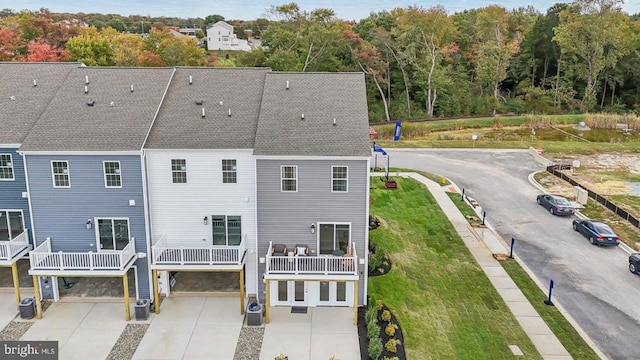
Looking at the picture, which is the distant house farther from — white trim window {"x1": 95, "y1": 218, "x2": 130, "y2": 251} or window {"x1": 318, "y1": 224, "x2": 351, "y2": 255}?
window {"x1": 318, "y1": 224, "x2": 351, "y2": 255}

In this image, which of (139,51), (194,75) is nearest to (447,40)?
(139,51)

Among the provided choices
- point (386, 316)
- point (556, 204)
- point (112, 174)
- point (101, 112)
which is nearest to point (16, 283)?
point (112, 174)

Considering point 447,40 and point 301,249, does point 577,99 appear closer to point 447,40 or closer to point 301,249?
point 447,40

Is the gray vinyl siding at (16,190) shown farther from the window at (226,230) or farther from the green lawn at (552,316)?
the green lawn at (552,316)


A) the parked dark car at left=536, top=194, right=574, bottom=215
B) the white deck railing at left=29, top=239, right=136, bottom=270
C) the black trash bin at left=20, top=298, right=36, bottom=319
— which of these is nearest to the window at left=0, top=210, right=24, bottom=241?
the white deck railing at left=29, top=239, right=136, bottom=270

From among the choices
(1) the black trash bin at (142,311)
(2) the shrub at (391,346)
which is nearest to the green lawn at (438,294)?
(2) the shrub at (391,346)

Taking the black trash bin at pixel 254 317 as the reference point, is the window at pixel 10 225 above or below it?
above
